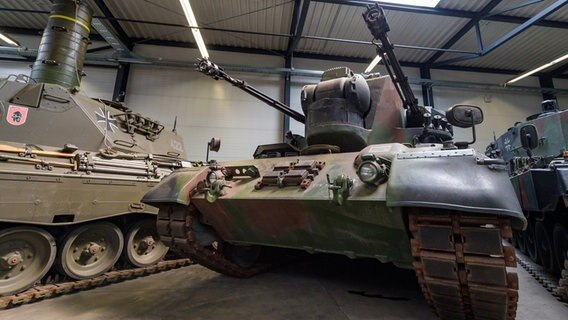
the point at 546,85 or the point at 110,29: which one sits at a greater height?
the point at 546,85

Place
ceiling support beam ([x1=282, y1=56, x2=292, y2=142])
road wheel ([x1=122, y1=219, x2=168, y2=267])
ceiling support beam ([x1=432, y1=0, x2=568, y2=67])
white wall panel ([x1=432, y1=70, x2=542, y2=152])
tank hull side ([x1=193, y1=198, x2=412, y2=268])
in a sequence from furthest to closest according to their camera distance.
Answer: white wall panel ([x1=432, y1=70, x2=542, y2=152]) < ceiling support beam ([x1=282, y1=56, x2=292, y2=142]) < ceiling support beam ([x1=432, y1=0, x2=568, y2=67]) < road wheel ([x1=122, y1=219, x2=168, y2=267]) < tank hull side ([x1=193, y1=198, x2=412, y2=268])

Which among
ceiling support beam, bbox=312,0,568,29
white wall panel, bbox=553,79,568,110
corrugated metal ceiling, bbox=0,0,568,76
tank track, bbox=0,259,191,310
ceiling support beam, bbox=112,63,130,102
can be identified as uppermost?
corrugated metal ceiling, bbox=0,0,568,76

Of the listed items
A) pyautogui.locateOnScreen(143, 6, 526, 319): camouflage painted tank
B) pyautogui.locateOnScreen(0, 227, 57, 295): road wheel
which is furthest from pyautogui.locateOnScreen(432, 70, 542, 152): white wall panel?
pyautogui.locateOnScreen(0, 227, 57, 295): road wheel

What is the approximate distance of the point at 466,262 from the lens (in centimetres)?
196

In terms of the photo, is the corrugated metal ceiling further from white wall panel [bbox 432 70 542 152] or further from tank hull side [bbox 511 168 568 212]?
tank hull side [bbox 511 168 568 212]

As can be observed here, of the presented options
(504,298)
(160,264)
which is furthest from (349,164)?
(160,264)

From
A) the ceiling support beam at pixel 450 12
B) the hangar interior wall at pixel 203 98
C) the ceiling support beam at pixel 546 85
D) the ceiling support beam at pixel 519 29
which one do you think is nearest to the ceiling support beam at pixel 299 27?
the ceiling support beam at pixel 450 12

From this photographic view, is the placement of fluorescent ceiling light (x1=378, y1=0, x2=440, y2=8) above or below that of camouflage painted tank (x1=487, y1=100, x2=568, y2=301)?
above

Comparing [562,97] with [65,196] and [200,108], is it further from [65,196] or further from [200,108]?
[65,196]

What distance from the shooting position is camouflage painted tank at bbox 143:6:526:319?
1.95 metres

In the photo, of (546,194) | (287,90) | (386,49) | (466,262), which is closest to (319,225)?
(466,262)

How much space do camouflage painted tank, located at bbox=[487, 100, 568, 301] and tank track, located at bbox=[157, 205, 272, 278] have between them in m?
4.00

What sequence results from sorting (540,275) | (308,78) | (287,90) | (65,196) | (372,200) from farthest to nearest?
(308,78), (287,90), (540,275), (65,196), (372,200)

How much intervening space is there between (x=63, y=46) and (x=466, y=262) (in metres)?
7.41
